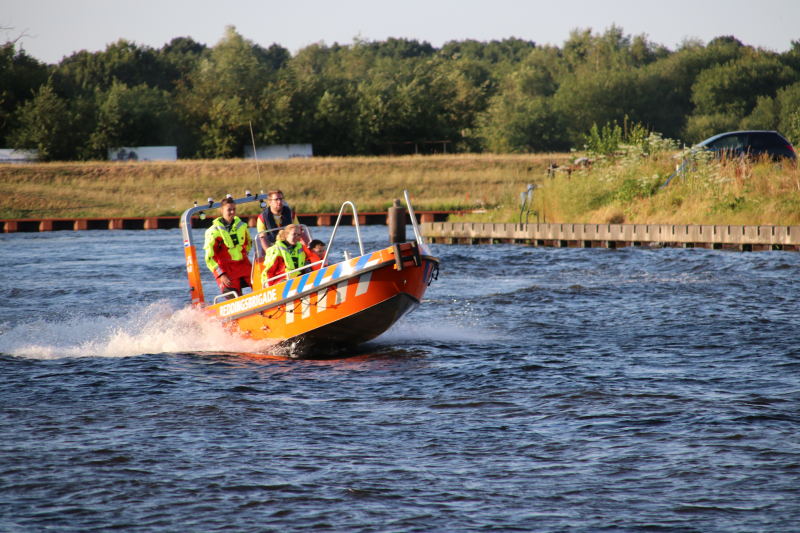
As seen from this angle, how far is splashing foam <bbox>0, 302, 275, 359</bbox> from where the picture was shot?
31.4 ft

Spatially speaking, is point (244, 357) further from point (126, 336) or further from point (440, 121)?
point (440, 121)

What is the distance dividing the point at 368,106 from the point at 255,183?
16.5m

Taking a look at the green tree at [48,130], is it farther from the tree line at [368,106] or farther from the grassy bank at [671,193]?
the grassy bank at [671,193]

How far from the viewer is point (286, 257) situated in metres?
8.97

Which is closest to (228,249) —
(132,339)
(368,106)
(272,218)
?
(272,218)

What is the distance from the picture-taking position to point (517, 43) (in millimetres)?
141125

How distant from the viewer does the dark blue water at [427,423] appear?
15.8 ft

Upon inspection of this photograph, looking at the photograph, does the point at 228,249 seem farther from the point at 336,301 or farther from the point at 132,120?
the point at 132,120

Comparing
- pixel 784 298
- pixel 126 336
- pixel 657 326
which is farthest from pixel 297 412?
pixel 784 298

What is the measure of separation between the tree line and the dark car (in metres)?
26.8

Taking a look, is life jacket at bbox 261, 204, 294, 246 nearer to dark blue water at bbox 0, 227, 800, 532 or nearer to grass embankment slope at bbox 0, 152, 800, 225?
dark blue water at bbox 0, 227, 800, 532

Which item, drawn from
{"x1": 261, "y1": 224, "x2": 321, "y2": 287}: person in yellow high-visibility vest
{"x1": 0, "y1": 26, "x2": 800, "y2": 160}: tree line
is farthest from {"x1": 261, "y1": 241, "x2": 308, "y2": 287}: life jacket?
{"x1": 0, "y1": 26, "x2": 800, "y2": 160}: tree line

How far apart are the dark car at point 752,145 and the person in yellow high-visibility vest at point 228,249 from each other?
1528 cm

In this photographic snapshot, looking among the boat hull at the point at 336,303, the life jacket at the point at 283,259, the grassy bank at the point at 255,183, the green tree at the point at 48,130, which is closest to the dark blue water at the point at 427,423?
the boat hull at the point at 336,303
